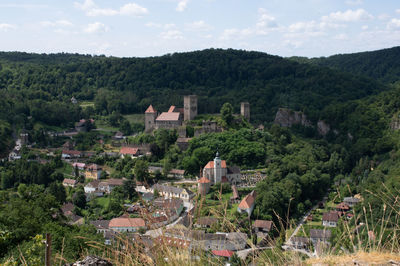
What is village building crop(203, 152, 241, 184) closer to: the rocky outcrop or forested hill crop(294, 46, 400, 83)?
the rocky outcrop

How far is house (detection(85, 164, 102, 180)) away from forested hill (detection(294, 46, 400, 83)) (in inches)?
4283

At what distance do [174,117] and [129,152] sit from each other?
764cm

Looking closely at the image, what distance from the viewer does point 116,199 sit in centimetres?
3444

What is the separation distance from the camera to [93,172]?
42.2m

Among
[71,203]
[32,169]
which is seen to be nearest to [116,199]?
[71,203]

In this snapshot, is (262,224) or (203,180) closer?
(262,224)

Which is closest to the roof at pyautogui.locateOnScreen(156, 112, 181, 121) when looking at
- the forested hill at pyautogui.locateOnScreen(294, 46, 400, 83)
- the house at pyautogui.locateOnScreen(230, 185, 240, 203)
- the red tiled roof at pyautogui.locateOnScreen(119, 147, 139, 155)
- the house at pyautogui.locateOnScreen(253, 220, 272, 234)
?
the red tiled roof at pyautogui.locateOnScreen(119, 147, 139, 155)

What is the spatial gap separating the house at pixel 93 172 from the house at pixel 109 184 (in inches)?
121

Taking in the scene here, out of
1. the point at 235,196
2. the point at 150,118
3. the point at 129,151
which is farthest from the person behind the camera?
the point at 150,118

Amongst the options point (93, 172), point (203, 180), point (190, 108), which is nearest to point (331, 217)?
point (203, 180)

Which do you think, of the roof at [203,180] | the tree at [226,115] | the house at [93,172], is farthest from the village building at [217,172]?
the house at [93,172]

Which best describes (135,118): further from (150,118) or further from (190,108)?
(190,108)

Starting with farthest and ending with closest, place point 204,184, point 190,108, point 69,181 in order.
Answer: point 190,108 → point 69,181 → point 204,184

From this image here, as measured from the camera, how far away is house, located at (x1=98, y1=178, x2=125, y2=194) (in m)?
37.8
